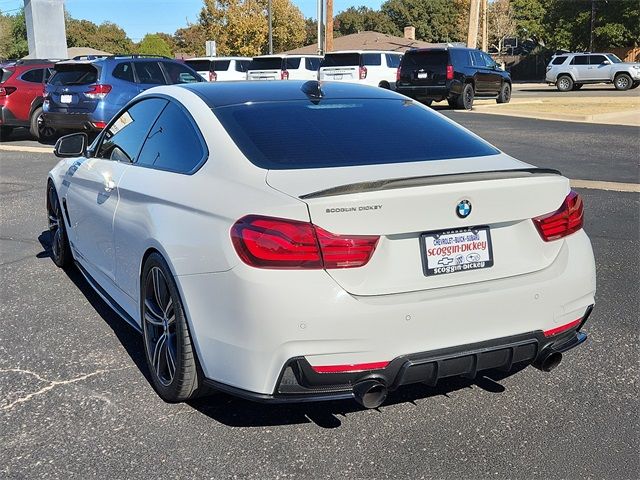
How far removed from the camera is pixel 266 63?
29000 millimetres

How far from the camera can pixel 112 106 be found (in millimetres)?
13906

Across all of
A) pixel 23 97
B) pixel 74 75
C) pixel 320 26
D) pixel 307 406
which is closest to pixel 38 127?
pixel 23 97

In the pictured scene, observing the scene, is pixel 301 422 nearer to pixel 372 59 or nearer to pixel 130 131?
pixel 130 131

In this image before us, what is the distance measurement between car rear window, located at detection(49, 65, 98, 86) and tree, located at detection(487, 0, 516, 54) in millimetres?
55564

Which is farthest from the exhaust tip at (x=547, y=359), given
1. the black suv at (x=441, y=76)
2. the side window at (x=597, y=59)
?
the side window at (x=597, y=59)

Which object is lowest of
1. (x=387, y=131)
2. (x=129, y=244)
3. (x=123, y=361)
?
(x=123, y=361)

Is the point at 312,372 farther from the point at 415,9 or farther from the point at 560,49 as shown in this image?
the point at 415,9

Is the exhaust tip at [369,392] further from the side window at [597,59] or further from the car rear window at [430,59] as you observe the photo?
the side window at [597,59]

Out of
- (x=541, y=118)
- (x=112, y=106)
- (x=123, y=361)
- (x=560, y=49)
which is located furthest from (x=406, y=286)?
(x=560, y=49)

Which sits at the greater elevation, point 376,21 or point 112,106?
point 376,21

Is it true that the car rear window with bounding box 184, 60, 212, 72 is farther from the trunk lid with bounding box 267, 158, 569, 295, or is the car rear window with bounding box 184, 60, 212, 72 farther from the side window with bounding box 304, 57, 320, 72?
the trunk lid with bounding box 267, 158, 569, 295

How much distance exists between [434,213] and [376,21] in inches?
3892

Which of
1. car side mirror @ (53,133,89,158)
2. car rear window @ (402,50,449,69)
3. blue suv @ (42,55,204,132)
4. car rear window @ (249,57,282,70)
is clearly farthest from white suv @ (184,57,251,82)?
car side mirror @ (53,133,89,158)

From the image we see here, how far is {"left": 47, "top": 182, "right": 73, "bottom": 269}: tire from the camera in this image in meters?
5.78
